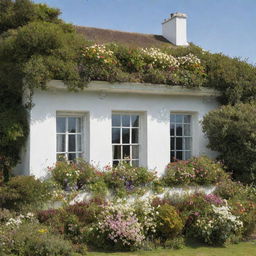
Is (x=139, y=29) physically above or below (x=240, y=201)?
above

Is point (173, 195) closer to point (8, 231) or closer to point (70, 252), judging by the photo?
point (70, 252)

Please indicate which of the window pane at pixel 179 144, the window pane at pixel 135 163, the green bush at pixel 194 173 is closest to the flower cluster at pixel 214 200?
the green bush at pixel 194 173

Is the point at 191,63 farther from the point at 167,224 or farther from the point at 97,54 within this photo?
the point at 167,224

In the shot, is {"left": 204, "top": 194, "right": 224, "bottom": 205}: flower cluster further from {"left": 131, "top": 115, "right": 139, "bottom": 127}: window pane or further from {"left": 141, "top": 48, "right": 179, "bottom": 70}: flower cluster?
{"left": 141, "top": 48, "right": 179, "bottom": 70}: flower cluster

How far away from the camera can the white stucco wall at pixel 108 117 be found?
10297 millimetres

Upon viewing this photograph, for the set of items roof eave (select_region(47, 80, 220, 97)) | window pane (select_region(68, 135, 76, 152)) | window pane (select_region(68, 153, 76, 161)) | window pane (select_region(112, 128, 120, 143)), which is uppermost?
roof eave (select_region(47, 80, 220, 97))

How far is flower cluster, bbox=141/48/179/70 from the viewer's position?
12.1 metres

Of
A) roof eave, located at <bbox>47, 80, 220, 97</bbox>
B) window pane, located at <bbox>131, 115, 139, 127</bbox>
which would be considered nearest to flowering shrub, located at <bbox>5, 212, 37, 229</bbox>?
roof eave, located at <bbox>47, 80, 220, 97</bbox>

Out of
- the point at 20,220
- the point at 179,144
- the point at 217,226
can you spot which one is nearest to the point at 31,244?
the point at 20,220

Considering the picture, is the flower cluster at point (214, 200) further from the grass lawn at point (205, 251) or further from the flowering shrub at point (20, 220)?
the flowering shrub at point (20, 220)

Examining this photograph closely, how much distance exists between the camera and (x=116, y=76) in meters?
11.0

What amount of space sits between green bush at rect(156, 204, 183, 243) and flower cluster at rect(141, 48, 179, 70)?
4.83 meters

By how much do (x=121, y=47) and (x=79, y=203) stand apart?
4.87 m

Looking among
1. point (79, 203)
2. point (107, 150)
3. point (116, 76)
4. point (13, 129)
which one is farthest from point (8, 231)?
point (116, 76)
